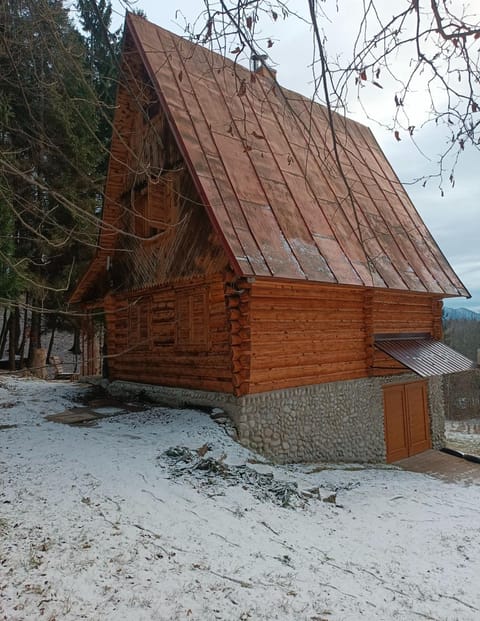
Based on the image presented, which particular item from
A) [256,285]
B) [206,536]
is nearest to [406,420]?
[256,285]

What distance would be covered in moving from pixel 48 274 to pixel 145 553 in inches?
611

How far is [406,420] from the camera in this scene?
12.2 metres

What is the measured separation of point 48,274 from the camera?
1750cm

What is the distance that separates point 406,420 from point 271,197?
7261 millimetres

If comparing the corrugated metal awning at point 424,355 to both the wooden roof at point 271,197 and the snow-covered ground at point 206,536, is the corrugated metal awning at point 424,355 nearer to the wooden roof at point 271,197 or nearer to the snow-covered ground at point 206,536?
the wooden roof at point 271,197

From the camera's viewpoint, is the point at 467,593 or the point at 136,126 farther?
the point at 136,126

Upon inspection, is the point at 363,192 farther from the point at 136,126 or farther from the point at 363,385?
the point at 136,126

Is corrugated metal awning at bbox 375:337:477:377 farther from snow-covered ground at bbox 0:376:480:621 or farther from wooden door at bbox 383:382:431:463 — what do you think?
snow-covered ground at bbox 0:376:480:621

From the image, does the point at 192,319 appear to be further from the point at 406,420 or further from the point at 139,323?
the point at 406,420

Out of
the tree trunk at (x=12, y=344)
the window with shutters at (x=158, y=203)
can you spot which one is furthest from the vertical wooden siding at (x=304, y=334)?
the tree trunk at (x=12, y=344)

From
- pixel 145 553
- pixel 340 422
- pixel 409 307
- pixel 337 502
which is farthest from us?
pixel 409 307

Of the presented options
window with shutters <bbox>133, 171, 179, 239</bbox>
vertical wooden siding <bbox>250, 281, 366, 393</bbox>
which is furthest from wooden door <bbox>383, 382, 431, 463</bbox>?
window with shutters <bbox>133, 171, 179, 239</bbox>

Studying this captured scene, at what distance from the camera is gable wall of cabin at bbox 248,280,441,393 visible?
848cm

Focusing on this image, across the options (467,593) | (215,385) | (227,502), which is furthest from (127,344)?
(467,593)
